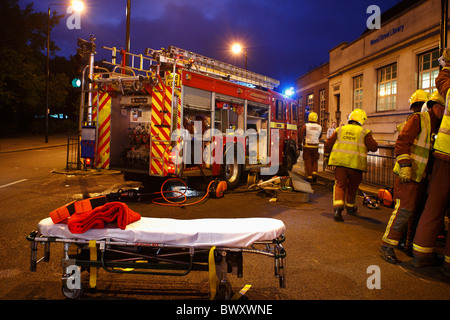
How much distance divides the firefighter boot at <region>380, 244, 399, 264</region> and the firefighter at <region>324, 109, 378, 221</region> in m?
1.70

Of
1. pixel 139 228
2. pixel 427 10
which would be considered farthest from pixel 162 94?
pixel 427 10

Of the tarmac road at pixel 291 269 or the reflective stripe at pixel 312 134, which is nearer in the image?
the tarmac road at pixel 291 269

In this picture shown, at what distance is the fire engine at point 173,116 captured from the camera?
6.75 metres

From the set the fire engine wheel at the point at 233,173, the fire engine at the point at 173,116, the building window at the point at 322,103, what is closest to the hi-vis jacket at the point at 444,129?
the fire engine at the point at 173,116

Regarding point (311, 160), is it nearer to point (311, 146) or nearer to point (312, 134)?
point (311, 146)

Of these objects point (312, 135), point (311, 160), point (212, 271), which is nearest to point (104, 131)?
point (312, 135)

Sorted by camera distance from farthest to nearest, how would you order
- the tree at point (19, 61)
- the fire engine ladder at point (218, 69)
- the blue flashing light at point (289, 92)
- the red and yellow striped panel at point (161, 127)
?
the tree at point (19, 61) → the blue flashing light at point (289, 92) → the fire engine ladder at point (218, 69) → the red and yellow striped panel at point (161, 127)

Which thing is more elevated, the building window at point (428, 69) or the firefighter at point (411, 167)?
the building window at point (428, 69)

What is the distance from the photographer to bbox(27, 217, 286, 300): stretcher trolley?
2648 mm

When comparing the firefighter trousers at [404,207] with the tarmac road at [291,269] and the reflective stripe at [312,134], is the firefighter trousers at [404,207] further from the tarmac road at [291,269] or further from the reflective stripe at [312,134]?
the reflective stripe at [312,134]

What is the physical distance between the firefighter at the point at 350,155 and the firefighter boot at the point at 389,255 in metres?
1.70

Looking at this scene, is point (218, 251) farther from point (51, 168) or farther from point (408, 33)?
point (408, 33)

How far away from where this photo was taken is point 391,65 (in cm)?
1720

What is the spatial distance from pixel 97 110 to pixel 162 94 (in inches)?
87.0
